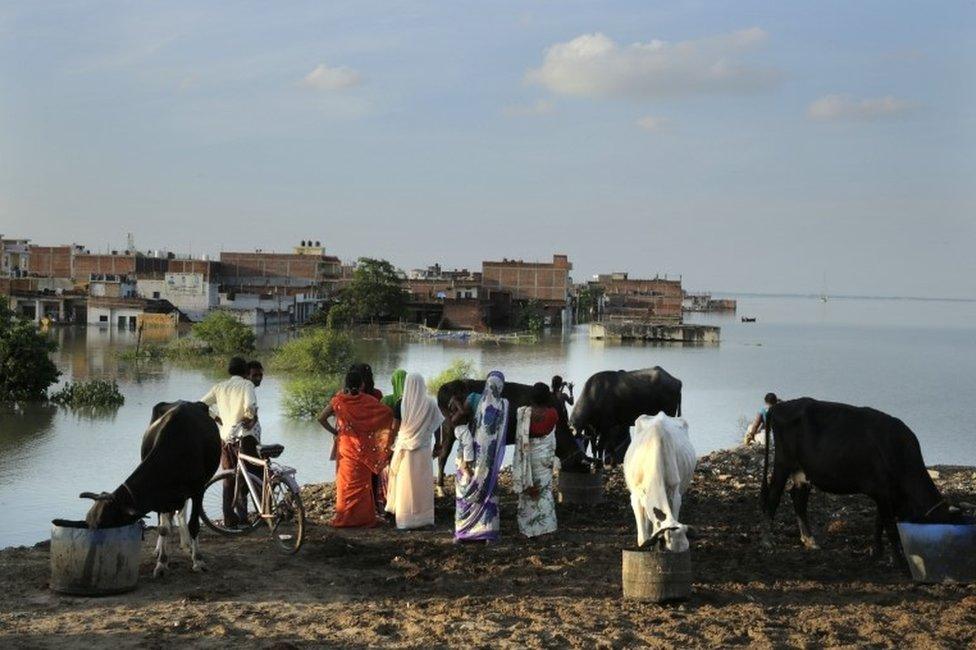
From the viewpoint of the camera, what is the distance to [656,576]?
21.0ft

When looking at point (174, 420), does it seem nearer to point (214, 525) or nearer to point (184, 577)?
point (184, 577)

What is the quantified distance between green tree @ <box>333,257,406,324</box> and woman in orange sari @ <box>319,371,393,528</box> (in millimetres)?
64840

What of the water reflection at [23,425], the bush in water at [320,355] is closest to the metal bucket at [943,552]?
the water reflection at [23,425]

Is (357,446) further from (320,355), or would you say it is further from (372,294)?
(372,294)

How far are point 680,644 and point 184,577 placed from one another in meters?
3.24

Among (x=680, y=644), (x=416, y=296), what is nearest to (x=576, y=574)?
(x=680, y=644)

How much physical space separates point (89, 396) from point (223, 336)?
17339mm

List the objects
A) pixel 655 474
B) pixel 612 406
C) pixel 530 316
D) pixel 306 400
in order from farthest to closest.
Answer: pixel 530 316, pixel 306 400, pixel 612 406, pixel 655 474

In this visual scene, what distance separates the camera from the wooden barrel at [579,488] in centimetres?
996

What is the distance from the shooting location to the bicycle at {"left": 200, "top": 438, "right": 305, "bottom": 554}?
765 centimetres

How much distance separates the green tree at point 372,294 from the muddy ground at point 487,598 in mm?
65543

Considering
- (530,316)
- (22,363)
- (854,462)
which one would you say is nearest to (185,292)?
(530,316)

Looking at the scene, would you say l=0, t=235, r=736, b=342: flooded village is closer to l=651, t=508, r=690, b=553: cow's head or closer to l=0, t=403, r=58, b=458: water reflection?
l=0, t=403, r=58, b=458: water reflection

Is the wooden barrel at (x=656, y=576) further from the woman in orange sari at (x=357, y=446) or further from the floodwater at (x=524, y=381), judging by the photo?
the floodwater at (x=524, y=381)
